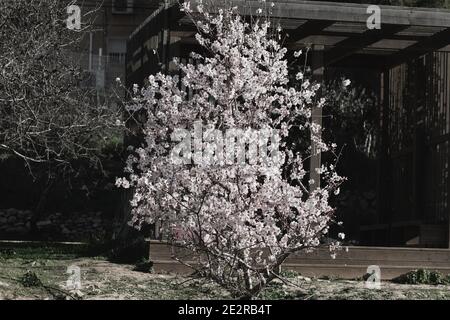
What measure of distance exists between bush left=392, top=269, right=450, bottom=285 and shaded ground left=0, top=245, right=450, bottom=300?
0.27 meters

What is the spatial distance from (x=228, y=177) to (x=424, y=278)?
4.00 m

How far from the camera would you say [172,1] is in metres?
10.5

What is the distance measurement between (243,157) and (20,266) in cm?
403

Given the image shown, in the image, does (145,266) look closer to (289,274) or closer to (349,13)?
(289,274)

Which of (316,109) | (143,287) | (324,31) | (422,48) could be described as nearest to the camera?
(143,287)

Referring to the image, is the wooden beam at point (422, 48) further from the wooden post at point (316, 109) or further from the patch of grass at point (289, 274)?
the patch of grass at point (289, 274)

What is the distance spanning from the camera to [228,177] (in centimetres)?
709

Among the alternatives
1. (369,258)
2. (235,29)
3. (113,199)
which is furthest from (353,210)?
(235,29)

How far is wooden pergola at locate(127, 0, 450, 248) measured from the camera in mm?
10289

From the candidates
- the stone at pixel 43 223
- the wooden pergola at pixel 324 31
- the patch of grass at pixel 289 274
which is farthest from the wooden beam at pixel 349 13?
the stone at pixel 43 223

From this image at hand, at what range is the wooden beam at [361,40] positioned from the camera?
10.8 m

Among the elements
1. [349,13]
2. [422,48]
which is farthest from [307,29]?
[422,48]

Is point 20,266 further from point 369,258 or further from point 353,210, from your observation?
point 353,210

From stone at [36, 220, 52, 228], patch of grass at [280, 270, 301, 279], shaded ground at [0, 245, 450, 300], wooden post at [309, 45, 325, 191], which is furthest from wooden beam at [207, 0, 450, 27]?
stone at [36, 220, 52, 228]
